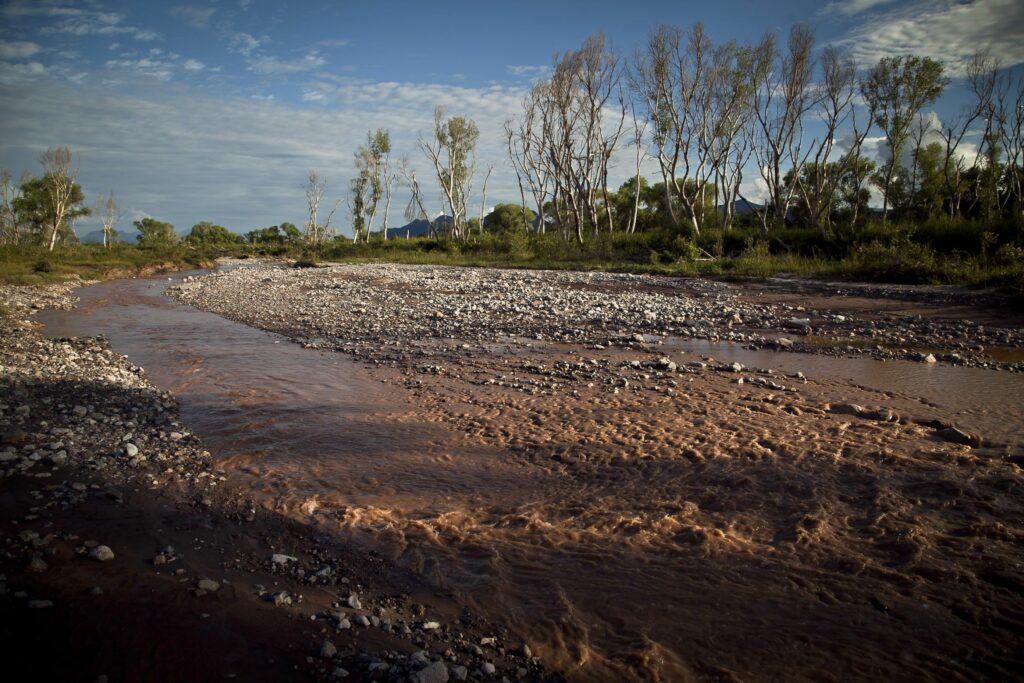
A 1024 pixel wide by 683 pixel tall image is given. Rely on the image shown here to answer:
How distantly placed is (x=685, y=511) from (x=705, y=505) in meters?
0.16

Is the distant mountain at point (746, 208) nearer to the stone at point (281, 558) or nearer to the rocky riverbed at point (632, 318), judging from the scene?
the rocky riverbed at point (632, 318)

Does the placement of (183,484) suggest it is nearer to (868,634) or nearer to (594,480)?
(594,480)

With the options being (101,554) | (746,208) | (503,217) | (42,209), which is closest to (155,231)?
(42,209)

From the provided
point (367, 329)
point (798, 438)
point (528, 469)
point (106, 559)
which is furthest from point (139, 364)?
point (798, 438)

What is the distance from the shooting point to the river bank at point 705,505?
229 centimetres

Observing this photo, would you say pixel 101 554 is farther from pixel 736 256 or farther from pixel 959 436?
pixel 736 256

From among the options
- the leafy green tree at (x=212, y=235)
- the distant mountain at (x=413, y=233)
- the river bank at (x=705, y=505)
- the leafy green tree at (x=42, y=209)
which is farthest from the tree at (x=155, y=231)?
the river bank at (x=705, y=505)

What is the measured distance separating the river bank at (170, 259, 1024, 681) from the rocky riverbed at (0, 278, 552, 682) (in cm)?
24

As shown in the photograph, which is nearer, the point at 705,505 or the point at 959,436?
the point at 705,505

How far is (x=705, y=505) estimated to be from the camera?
11.1 ft

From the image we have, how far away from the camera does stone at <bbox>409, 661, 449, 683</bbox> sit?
1.91m

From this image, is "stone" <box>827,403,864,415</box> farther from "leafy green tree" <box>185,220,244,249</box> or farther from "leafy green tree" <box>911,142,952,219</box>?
"leafy green tree" <box>185,220,244,249</box>

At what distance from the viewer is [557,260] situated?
98.3ft

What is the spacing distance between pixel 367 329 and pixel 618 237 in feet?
72.5
